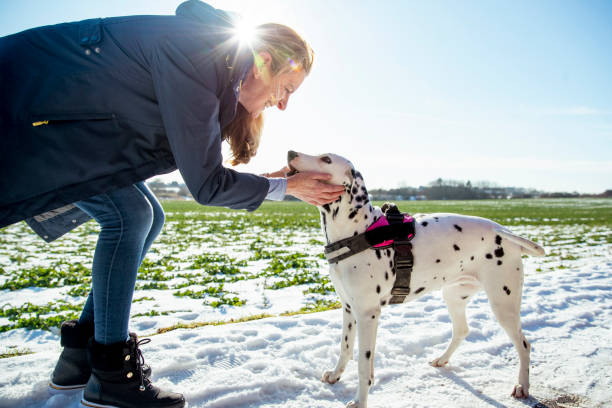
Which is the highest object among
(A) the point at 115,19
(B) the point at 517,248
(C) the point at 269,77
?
(A) the point at 115,19

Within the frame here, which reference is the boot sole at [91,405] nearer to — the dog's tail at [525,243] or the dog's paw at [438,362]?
the dog's paw at [438,362]

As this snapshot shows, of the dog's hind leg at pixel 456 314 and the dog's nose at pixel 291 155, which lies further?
the dog's hind leg at pixel 456 314

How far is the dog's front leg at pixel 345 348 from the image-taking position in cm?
319

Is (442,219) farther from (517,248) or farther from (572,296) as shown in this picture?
(572,296)

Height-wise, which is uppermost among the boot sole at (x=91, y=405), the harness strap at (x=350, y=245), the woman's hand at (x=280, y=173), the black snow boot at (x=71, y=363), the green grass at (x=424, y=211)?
the woman's hand at (x=280, y=173)

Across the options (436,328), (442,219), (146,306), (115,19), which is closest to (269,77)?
(115,19)

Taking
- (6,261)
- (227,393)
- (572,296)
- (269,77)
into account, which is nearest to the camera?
(269,77)

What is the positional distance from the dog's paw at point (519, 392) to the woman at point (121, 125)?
272 cm

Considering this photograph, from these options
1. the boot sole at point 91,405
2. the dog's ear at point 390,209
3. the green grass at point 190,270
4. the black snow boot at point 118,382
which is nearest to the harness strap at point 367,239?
the dog's ear at point 390,209

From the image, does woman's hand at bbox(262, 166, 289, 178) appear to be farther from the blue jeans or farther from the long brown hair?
the blue jeans

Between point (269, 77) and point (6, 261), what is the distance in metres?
11.4

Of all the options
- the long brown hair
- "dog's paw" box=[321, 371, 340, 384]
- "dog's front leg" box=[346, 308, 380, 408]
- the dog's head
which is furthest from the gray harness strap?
the long brown hair

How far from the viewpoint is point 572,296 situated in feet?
18.8

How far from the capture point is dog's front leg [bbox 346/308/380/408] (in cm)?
274
